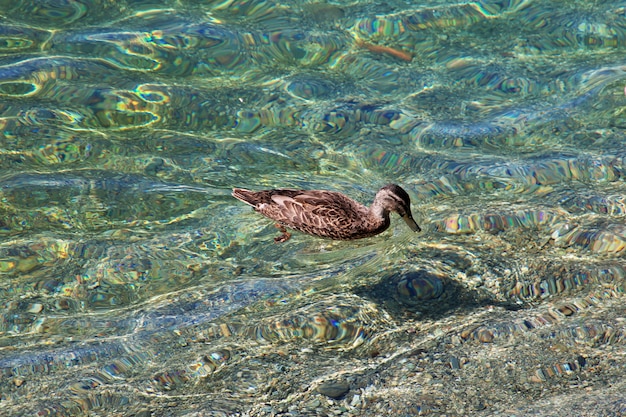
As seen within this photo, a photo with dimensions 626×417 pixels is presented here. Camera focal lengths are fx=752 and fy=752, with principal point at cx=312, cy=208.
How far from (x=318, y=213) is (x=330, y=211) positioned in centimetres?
11

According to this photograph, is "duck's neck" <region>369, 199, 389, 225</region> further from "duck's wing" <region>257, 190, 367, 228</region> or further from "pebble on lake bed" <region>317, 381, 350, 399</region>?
"pebble on lake bed" <region>317, 381, 350, 399</region>

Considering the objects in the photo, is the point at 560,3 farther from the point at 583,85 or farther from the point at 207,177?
the point at 207,177

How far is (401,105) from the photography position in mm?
9062

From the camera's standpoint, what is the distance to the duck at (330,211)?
7.02 metres

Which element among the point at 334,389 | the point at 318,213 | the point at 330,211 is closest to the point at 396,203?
the point at 330,211

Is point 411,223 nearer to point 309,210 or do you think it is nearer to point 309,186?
point 309,210

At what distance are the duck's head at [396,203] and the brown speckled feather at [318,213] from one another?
151 millimetres

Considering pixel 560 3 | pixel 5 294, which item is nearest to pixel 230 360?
pixel 5 294

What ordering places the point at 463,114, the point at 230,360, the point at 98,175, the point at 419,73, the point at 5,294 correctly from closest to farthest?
the point at 230,360 < the point at 5,294 < the point at 98,175 < the point at 463,114 < the point at 419,73

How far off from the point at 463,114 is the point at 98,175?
4241 mm

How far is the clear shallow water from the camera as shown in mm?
5258

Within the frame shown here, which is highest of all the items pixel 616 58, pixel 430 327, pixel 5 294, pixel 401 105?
pixel 616 58

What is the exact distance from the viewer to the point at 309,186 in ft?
25.7

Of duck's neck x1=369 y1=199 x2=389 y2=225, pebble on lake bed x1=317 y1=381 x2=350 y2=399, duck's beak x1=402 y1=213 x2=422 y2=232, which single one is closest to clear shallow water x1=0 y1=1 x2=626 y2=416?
pebble on lake bed x1=317 y1=381 x2=350 y2=399
